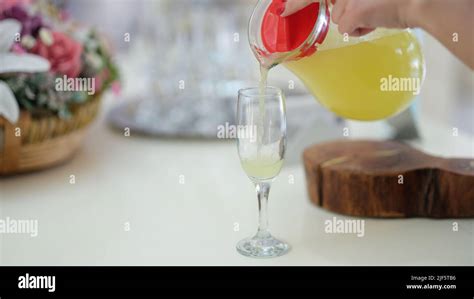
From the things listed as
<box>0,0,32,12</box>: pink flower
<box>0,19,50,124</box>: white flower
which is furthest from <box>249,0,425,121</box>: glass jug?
<box>0,0,32,12</box>: pink flower

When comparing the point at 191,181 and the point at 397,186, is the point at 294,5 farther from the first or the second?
the point at 191,181

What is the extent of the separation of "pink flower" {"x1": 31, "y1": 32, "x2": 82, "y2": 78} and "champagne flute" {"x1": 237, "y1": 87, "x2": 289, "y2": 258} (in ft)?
Answer: 1.50

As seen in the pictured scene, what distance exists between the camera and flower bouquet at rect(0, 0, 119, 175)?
4.15 ft

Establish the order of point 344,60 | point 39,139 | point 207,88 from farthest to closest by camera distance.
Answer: point 207,88
point 39,139
point 344,60

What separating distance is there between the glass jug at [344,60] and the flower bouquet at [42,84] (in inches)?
16.8

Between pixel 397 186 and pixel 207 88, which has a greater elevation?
pixel 207 88

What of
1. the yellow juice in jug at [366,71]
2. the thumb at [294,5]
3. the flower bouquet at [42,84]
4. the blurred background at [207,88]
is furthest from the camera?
A: the blurred background at [207,88]

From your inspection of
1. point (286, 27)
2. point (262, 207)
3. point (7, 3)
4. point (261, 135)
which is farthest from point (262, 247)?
point (7, 3)

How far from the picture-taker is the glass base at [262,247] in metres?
1.03

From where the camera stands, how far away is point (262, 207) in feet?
3.48

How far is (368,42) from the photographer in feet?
3.63

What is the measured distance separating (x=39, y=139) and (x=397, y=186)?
63 cm
